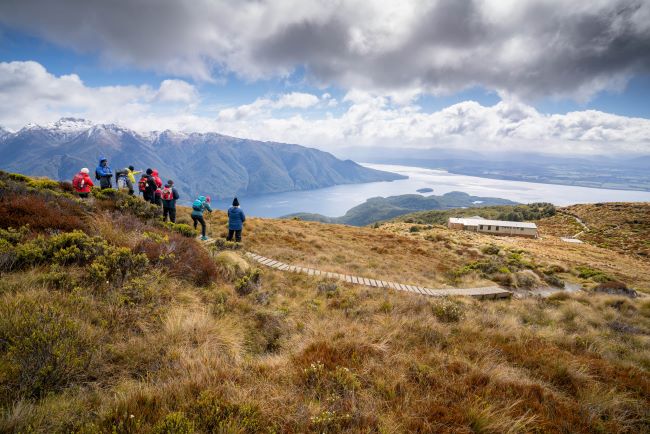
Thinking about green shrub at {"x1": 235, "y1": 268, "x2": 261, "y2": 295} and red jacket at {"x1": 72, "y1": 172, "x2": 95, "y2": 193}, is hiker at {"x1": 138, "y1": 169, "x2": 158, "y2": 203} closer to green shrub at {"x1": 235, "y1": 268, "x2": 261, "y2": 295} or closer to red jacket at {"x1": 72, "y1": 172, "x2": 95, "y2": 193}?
red jacket at {"x1": 72, "y1": 172, "x2": 95, "y2": 193}

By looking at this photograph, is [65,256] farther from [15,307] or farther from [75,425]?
[75,425]

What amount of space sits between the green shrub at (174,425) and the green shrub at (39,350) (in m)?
1.48

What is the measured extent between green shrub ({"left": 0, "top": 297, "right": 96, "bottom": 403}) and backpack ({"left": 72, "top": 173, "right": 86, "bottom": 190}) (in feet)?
32.7

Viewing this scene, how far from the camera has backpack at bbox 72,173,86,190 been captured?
37.8 ft

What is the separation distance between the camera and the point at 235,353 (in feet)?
14.7

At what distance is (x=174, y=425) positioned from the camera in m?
2.54

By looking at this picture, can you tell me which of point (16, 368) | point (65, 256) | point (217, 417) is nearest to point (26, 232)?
point (65, 256)

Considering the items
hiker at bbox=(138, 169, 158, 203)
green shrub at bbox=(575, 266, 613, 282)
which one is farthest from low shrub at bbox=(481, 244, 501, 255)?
hiker at bbox=(138, 169, 158, 203)

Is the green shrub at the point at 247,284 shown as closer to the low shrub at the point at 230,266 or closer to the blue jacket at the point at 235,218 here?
the low shrub at the point at 230,266

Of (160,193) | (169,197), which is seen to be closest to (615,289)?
(169,197)

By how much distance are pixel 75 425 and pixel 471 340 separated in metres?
6.23

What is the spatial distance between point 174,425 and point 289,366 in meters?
1.74

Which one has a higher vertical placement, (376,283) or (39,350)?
(39,350)

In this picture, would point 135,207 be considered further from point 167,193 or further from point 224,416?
point 224,416
